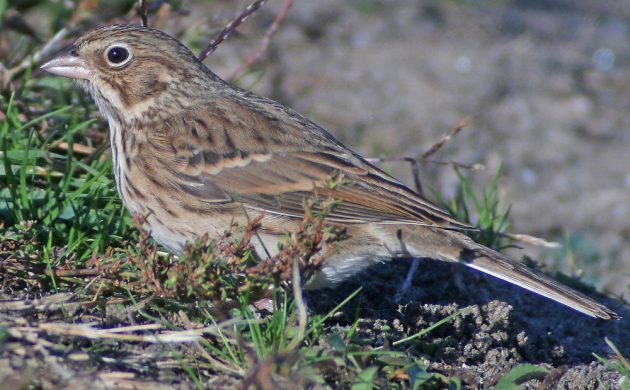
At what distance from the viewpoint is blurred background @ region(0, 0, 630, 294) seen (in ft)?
27.0

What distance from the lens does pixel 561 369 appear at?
13.8ft

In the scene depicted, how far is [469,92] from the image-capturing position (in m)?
9.63

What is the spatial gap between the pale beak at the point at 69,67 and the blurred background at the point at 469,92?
1.78 meters

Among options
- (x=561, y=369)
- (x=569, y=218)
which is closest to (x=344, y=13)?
(x=569, y=218)

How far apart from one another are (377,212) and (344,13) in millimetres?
6662

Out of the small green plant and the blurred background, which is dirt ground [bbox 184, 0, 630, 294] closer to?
the blurred background

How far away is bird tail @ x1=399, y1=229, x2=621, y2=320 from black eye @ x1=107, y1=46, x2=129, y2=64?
187cm

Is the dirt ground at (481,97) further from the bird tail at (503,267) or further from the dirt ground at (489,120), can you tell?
the bird tail at (503,267)

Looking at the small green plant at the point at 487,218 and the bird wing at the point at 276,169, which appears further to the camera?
the small green plant at the point at 487,218

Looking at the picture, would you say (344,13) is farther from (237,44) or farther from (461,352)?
(461,352)

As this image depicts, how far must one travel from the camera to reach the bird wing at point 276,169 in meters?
4.61

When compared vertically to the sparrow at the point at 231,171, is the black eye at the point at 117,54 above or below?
above

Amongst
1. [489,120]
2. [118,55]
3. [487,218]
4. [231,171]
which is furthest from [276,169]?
[489,120]

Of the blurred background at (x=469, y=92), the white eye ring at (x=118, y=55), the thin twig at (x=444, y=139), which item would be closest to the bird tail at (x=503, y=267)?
the thin twig at (x=444, y=139)
